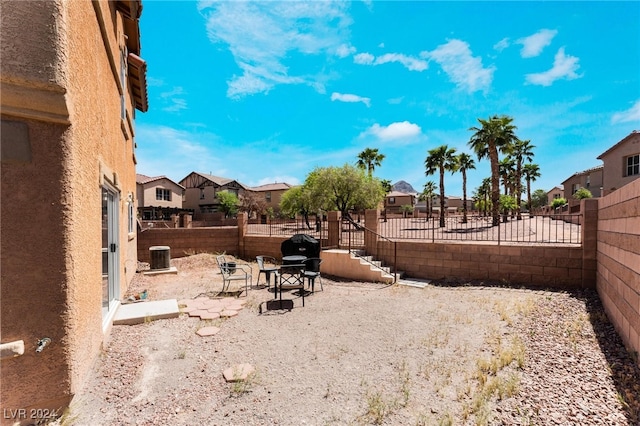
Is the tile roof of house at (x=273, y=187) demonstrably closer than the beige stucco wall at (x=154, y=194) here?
No

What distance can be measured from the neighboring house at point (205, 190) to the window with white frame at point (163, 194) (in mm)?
6222

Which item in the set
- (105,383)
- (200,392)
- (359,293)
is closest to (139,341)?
(105,383)

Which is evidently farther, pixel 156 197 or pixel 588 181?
pixel 156 197

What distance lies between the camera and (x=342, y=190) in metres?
24.0

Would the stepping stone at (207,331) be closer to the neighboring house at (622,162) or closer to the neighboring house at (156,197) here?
the neighboring house at (622,162)

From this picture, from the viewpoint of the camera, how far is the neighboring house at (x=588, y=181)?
1345 inches

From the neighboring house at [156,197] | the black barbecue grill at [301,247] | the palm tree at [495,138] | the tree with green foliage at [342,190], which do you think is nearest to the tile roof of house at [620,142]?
the palm tree at [495,138]

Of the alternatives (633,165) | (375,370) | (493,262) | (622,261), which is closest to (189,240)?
(375,370)

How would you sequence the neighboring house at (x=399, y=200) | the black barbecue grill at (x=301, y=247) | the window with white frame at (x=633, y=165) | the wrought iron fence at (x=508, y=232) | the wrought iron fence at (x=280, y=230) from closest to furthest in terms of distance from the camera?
the wrought iron fence at (x=508, y=232) < the black barbecue grill at (x=301, y=247) < the wrought iron fence at (x=280, y=230) < the window with white frame at (x=633, y=165) < the neighboring house at (x=399, y=200)

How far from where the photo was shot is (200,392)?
3.45 m

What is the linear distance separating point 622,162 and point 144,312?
3497 centimetres

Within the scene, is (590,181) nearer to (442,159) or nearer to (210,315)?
(442,159)

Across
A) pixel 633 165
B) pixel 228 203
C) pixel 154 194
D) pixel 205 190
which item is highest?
pixel 633 165

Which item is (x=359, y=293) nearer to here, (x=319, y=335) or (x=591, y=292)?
(x=319, y=335)
